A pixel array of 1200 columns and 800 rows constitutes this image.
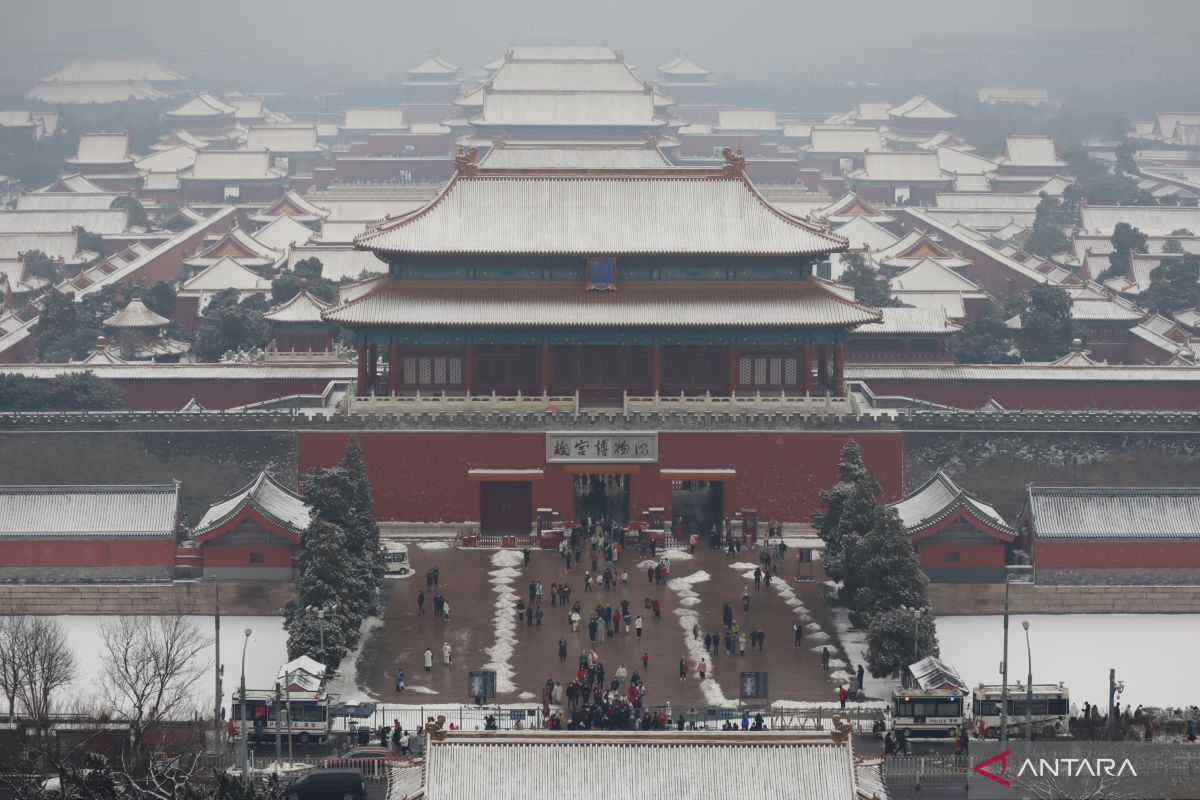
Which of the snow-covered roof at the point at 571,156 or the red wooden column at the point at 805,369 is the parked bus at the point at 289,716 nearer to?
the red wooden column at the point at 805,369

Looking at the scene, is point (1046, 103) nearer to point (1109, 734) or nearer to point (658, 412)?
point (658, 412)

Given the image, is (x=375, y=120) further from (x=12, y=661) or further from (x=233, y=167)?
(x=12, y=661)

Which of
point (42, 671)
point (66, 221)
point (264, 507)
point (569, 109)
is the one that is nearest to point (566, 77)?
point (569, 109)

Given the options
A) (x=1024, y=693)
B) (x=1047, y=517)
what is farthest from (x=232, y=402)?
(x=1024, y=693)

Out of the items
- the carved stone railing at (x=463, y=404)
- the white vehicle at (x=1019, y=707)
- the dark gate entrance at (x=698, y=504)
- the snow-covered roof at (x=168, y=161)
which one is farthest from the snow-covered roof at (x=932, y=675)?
the snow-covered roof at (x=168, y=161)

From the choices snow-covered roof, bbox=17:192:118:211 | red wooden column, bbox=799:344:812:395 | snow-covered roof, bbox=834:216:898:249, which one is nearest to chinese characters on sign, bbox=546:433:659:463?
red wooden column, bbox=799:344:812:395

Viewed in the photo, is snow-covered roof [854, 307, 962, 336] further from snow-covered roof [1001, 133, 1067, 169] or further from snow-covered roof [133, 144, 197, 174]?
snow-covered roof [133, 144, 197, 174]
